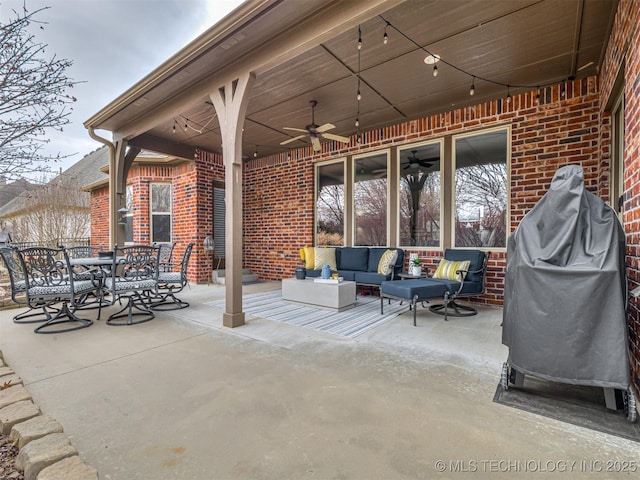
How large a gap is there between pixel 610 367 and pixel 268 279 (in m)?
6.70

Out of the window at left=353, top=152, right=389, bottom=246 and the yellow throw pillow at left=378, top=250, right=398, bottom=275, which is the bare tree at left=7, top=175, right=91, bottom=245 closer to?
the window at left=353, top=152, right=389, bottom=246

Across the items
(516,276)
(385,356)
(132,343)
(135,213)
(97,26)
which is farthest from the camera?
(135,213)

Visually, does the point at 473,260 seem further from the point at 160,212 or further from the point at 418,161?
the point at 160,212

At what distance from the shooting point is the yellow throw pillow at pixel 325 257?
6016mm

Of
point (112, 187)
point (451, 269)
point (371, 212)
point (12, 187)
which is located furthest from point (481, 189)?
point (112, 187)

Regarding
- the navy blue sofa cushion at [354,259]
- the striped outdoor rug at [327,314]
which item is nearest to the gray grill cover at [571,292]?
the striped outdoor rug at [327,314]

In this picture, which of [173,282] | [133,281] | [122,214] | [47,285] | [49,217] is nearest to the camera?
[47,285]

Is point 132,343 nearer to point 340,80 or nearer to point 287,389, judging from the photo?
point 287,389

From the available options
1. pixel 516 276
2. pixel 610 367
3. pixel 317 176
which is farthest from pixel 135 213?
pixel 610 367

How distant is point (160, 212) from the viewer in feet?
24.8

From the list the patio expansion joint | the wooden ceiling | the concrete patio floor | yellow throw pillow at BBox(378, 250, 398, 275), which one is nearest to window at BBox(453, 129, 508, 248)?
the wooden ceiling

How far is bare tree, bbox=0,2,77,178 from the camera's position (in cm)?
214

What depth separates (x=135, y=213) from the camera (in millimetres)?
7434

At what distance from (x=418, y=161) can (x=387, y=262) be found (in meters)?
1.94
